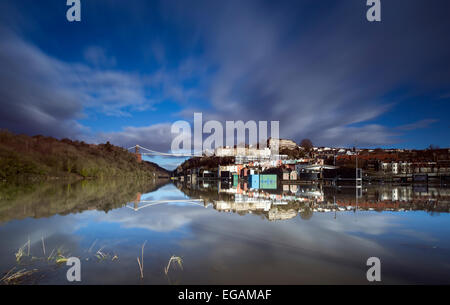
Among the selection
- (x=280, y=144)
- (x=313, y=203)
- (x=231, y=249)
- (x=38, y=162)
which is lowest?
(x=313, y=203)

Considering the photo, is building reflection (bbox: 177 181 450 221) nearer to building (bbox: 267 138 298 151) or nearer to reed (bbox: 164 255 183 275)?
reed (bbox: 164 255 183 275)

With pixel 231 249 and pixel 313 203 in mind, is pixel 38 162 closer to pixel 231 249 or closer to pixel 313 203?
pixel 313 203

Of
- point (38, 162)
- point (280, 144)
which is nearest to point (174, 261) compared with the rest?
point (38, 162)

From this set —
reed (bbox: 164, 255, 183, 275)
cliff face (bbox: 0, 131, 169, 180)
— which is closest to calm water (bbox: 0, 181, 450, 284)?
reed (bbox: 164, 255, 183, 275)

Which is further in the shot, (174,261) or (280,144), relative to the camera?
(280,144)

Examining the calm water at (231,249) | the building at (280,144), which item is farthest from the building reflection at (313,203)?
the building at (280,144)

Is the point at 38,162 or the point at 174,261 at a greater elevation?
the point at 38,162

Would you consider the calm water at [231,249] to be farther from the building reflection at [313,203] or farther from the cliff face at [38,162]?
the cliff face at [38,162]

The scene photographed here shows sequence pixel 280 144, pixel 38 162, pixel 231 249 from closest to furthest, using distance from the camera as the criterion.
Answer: pixel 231 249, pixel 38 162, pixel 280 144

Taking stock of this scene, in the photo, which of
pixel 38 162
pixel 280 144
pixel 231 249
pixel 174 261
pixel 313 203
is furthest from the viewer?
pixel 280 144

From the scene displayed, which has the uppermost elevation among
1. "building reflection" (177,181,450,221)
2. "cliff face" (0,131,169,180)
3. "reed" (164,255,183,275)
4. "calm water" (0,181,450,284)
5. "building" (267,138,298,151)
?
"building" (267,138,298,151)

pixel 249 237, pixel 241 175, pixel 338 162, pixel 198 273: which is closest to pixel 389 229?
pixel 249 237
